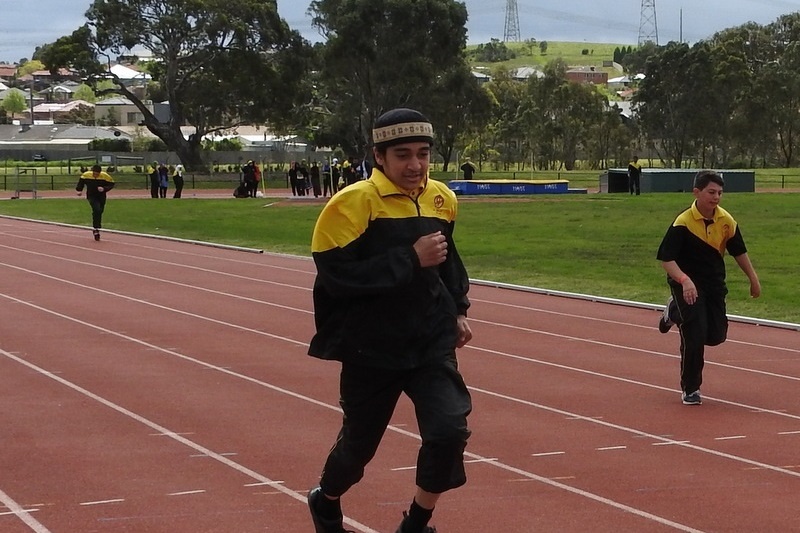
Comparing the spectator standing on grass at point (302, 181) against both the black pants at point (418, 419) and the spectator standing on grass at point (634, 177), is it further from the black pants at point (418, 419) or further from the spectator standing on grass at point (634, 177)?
the black pants at point (418, 419)

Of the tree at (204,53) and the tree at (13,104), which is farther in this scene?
the tree at (13,104)

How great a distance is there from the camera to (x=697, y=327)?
9.48 meters

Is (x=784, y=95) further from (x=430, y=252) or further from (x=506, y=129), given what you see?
(x=430, y=252)

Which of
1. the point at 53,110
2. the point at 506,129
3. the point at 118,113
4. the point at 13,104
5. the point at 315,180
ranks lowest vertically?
the point at 315,180

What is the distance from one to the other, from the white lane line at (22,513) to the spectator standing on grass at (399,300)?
68.5 inches

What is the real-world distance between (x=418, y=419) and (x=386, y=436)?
299cm

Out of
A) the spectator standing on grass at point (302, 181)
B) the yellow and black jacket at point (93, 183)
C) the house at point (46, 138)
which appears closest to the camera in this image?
the yellow and black jacket at point (93, 183)

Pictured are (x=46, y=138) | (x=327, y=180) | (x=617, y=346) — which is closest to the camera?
(x=617, y=346)

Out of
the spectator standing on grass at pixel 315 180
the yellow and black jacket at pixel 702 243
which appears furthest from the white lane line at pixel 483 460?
the spectator standing on grass at pixel 315 180

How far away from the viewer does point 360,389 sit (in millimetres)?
5352

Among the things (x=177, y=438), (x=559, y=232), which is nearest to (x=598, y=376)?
(x=177, y=438)

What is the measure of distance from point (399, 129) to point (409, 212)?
12.8 inches

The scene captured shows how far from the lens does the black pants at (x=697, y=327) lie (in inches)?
372

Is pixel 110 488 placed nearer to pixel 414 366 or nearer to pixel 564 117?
pixel 414 366
